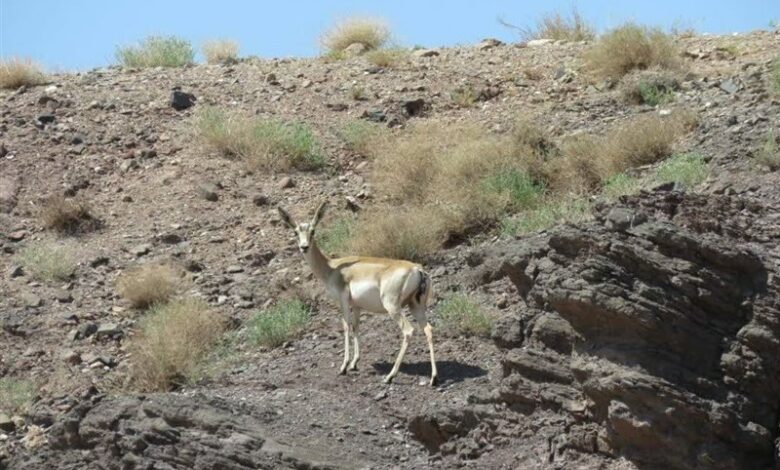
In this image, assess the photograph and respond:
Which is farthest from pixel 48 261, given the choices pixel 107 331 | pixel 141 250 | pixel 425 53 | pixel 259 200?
pixel 425 53

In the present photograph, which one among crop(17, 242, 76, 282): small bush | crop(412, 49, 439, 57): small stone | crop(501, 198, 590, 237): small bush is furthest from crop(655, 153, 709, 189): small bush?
crop(412, 49, 439, 57): small stone

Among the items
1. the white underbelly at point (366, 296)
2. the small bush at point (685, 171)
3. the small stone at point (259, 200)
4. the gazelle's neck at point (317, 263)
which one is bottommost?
the white underbelly at point (366, 296)

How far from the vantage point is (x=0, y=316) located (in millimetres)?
19969

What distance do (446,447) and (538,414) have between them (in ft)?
2.96

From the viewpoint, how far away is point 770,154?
59.8 ft

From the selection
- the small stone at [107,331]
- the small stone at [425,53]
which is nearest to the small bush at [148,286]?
the small stone at [107,331]

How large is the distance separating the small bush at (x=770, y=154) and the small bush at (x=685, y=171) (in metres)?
0.67

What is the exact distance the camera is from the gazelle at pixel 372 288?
16.2 meters

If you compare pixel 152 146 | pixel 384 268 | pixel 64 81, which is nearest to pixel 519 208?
pixel 384 268

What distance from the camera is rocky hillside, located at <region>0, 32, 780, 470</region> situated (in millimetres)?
12461

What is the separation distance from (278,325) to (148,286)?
2.56 m

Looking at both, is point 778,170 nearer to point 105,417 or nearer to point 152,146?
point 105,417

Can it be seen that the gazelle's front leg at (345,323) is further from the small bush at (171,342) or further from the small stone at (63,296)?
the small stone at (63,296)

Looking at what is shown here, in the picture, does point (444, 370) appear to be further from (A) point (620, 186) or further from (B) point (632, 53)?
(B) point (632, 53)
